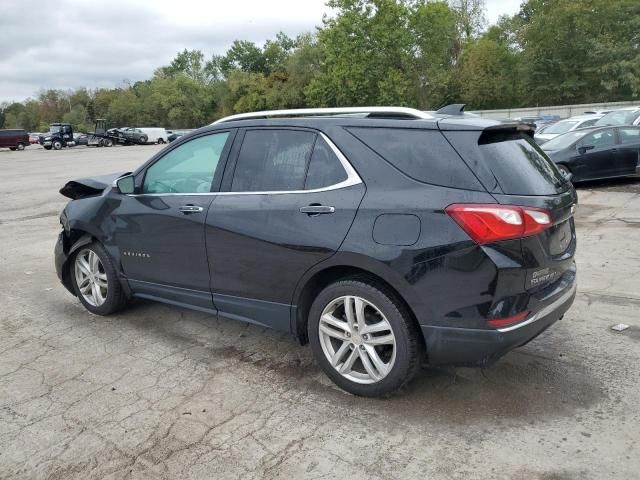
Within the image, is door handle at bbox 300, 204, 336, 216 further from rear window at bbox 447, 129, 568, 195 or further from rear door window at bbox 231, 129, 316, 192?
rear window at bbox 447, 129, 568, 195

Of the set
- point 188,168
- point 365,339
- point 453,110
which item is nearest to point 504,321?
point 365,339

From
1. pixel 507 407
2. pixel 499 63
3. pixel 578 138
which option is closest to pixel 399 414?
pixel 507 407

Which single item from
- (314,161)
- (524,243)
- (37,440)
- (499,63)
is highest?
(499,63)

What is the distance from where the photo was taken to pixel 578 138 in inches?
489

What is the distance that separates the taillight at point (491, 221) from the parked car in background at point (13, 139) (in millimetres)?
49763

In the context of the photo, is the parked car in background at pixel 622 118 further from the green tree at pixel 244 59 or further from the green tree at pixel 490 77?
the green tree at pixel 244 59

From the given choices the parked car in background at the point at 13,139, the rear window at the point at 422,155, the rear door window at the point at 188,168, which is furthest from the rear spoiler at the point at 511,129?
the parked car in background at the point at 13,139

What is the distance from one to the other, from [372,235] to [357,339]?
0.65 m

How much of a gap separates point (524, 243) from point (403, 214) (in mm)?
653

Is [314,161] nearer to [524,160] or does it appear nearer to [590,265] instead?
[524,160]

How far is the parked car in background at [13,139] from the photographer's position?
147 feet

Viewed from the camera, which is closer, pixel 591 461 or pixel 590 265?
pixel 591 461

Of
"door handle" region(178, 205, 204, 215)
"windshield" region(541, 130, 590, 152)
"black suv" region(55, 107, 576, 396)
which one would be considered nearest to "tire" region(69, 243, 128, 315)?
"black suv" region(55, 107, 576, 396)

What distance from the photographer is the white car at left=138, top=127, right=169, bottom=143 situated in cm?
5362
